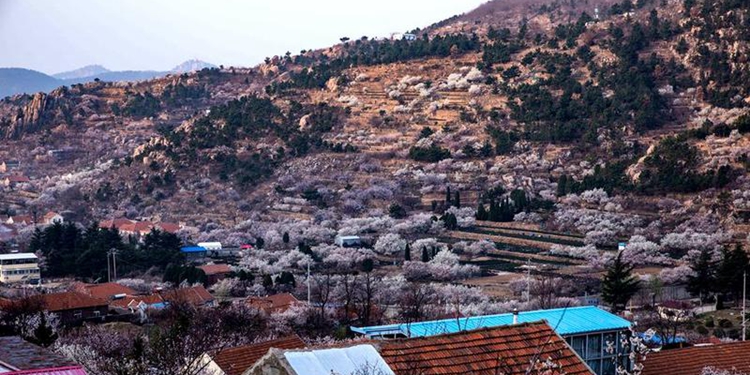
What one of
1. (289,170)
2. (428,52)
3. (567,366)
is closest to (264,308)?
(567,366)

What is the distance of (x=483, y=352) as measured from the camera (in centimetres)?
941

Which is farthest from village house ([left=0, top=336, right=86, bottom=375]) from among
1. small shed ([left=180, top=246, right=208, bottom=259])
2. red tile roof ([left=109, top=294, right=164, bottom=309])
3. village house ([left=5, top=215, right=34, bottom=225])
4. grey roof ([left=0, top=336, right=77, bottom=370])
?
village house ([left=5, top=215, right=34, bottom=225])

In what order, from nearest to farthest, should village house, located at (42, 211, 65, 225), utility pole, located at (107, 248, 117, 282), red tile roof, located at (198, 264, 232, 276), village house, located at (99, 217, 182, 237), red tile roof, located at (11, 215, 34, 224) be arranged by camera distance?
red tile roof, located at (198, 264, 232, 276) → utility pole, located at (107, 248, 117, 282) → village house, located at (99, 217, 182, 237) → village house, located at (42, 211, 65, 225) → red tile roof, located at (11, 215, 34, 224)

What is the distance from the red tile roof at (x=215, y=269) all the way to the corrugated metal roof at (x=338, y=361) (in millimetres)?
34305

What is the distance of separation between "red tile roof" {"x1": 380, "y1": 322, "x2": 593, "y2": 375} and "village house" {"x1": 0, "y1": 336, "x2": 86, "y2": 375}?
2593mm

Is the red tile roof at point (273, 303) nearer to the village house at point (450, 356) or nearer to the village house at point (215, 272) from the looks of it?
the village house at point (215, 272)

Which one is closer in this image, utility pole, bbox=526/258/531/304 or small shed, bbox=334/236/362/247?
utility pole, bbox=526/258/531/304

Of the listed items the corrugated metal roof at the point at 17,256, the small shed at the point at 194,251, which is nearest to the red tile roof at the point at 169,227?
the small shed at the point at 194,251

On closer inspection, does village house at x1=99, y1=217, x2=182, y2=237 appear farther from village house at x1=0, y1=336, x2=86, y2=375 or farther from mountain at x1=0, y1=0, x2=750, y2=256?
village house at x1=0, y1=336, x2=86, y2=375

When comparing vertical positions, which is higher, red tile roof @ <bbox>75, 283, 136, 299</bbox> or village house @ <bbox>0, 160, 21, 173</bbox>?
village house @ <bbox>0, 160, 21, 173</bbox>

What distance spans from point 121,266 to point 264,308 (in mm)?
13653

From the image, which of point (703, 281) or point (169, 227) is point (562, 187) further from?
point (169, 227)

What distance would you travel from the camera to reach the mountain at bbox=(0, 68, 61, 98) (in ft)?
595

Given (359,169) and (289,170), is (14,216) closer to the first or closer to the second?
(289,170)
